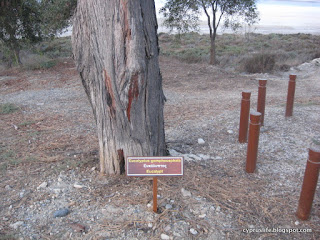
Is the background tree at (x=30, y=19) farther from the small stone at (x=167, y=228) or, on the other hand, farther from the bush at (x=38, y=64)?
the small stone at (x=167, y=228)

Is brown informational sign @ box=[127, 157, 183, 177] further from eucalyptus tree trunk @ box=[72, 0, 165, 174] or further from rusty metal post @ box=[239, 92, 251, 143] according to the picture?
rusty metal post @ box=[239, 92, 251, 143]

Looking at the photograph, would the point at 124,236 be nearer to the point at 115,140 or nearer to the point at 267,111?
the point at 115,140

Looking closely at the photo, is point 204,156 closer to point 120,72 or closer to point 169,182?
point 169,182

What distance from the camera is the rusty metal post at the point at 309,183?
9.00ft

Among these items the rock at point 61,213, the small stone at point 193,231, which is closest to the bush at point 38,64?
the rock at point 61,213

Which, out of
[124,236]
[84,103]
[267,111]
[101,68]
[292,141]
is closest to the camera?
[124,236]

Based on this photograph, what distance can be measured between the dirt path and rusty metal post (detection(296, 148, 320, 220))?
0.11 m

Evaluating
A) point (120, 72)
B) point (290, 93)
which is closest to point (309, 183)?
point (120, 72)

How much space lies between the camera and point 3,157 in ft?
13.8

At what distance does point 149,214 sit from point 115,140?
93 cm

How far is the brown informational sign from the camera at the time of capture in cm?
270

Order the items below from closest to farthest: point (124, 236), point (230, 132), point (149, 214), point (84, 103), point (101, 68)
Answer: point (124, 236) → point (149, 214) → point (101, 68) → point (230, 132) → point (84, 103)

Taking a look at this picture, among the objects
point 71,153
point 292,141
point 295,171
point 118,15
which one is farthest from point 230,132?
Result: point 118,15

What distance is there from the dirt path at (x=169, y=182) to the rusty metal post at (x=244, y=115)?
0.14 m
